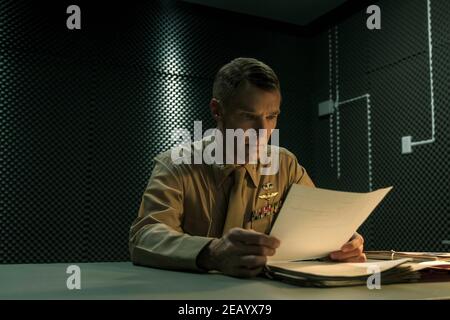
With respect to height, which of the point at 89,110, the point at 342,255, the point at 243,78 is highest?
the point at 89,110

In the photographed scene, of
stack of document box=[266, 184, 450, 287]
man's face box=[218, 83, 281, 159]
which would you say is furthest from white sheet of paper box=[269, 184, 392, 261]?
man's face box=[218, 83, 281, 159]

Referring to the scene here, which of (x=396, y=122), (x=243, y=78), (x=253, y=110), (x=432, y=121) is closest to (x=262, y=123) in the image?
(x=253, y=110)

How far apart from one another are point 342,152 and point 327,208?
241cm

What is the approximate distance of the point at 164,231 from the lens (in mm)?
1180

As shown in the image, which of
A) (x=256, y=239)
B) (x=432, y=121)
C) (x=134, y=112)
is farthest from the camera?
(x=134, y=112)

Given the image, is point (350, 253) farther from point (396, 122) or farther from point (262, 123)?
point (396, 122)

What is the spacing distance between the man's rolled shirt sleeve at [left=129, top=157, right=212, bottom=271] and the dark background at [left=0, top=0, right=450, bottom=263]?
1455 mm

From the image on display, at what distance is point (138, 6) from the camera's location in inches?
121

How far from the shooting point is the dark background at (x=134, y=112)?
8.57 ft

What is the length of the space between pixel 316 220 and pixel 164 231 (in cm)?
42

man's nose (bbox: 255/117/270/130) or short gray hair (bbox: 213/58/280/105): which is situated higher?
short gray hair (bbox: 213/58/280/105)

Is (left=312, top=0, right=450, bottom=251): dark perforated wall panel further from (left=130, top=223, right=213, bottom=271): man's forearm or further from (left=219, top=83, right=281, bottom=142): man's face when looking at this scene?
(left=130, top=223, right=213, bottom=271): man's forearm

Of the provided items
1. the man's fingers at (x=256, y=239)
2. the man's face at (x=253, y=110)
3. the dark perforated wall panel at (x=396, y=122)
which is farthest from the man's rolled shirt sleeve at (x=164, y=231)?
the dark perforated wall panel at (x=396, y=122)

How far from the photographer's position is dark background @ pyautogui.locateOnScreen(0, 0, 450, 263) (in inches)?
103
